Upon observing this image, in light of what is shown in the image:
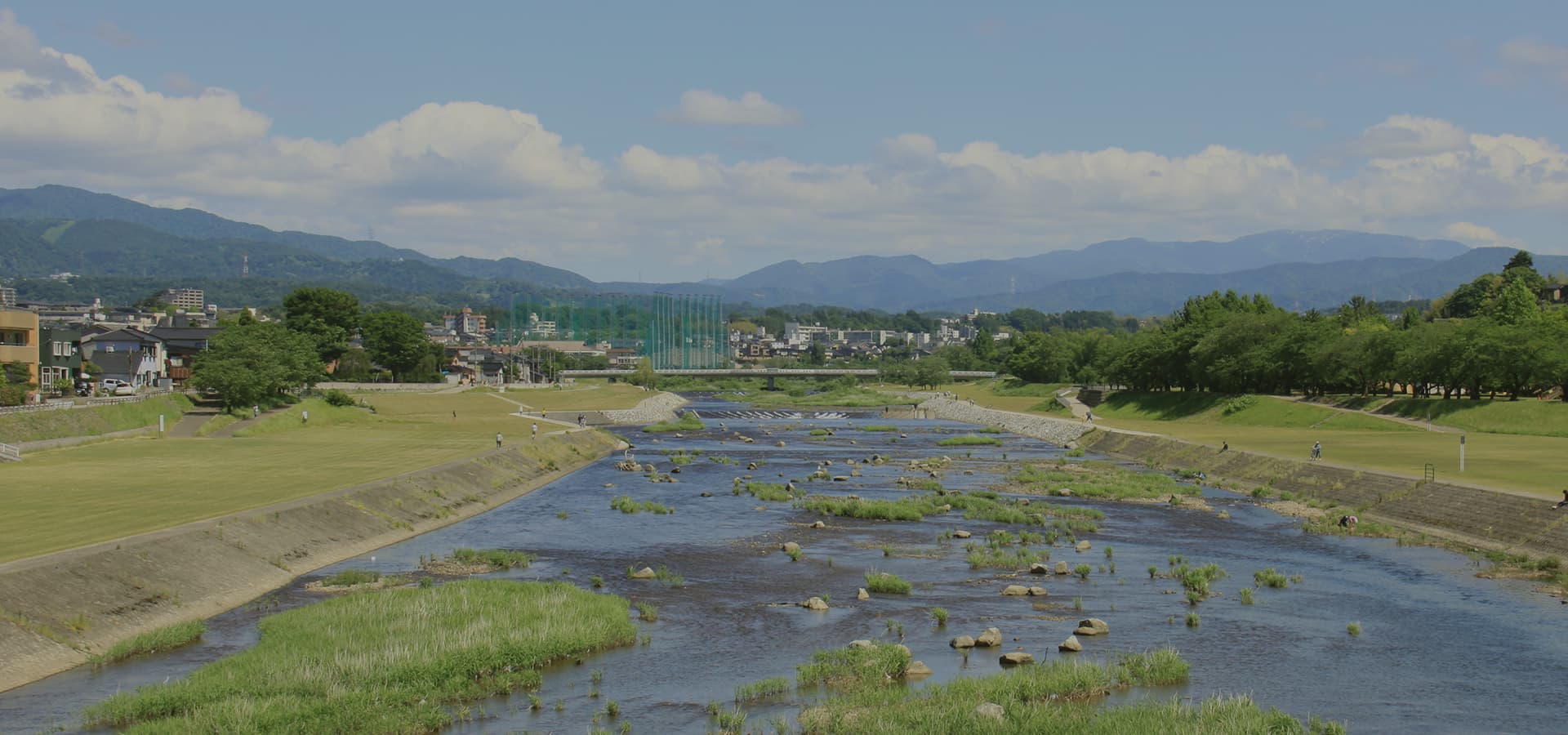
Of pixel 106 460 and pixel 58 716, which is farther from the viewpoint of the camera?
pixel 106 460

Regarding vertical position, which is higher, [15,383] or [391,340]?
[391,340]

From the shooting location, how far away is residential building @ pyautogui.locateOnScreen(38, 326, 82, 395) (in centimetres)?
8216

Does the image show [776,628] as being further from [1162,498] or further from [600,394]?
[600,394]

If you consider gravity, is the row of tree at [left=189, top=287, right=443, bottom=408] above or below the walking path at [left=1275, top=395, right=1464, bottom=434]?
above

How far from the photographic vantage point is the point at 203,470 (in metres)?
49.4

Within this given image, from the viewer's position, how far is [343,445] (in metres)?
67.5

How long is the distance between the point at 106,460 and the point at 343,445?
1647cm

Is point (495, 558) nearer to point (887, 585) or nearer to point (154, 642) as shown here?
point (154, 642)

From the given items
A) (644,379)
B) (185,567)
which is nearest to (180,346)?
(644,379)

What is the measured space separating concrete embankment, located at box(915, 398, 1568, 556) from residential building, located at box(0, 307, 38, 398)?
7165 cm

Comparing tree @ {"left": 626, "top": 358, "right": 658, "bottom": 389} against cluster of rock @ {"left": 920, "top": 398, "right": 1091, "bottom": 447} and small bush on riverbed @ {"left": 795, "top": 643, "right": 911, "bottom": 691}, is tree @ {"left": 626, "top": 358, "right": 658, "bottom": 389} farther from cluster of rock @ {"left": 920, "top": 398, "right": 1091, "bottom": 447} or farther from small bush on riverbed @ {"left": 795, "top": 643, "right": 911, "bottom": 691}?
small bush on riverbed @ {"left": 795, "top": 643, "right": 911, "bottom": 691}

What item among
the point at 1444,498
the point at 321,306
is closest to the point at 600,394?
the point at 321,306

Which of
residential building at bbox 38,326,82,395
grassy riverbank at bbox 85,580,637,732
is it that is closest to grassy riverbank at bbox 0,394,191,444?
residential building at bbox 38,326,82,395

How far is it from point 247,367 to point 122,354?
31.4 metres
